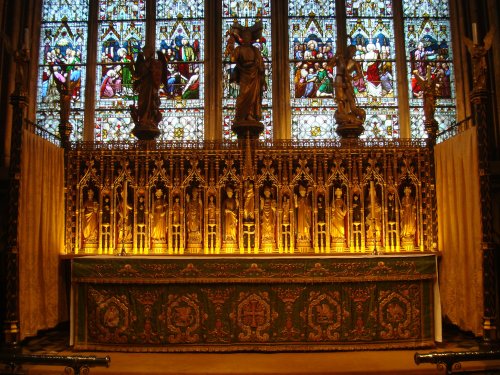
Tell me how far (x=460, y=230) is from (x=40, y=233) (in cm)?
551

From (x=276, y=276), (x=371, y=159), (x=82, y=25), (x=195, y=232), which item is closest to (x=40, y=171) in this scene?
(x=195, y=232)

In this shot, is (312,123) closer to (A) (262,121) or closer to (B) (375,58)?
(A) (262,121)

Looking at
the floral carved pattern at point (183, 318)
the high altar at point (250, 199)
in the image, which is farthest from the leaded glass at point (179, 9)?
the floral carved pattern at point (183, 318)

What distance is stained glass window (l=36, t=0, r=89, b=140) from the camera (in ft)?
30.3

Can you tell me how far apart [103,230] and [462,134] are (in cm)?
522

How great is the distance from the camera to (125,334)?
247 inches

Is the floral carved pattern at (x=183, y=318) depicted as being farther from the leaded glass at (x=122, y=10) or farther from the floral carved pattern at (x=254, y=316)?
the leaded glass at (x=122, y=10)

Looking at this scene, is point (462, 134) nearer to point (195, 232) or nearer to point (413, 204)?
point (413, 204)

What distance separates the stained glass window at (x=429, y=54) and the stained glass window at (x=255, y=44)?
2.53 m

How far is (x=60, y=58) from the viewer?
373 inches

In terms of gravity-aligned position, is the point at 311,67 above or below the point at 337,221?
above

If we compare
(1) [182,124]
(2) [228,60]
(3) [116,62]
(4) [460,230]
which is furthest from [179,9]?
(4) [460,230]

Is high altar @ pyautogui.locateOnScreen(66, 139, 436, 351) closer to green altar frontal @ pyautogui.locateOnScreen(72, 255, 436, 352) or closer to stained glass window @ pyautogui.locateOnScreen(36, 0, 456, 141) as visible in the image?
green altar frontal @ pyautogui.locateOnScreen(72, 255, 436, 352)

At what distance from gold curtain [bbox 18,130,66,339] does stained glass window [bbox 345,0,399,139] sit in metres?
5.16
